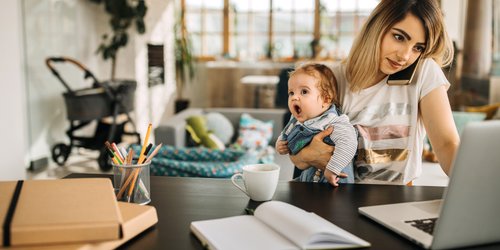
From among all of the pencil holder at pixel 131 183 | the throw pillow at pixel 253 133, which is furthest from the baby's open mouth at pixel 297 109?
the throw pillow at pixel 253 133

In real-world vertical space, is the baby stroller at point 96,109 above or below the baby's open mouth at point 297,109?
below

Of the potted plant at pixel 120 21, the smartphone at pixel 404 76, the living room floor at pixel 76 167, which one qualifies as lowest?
the living room floor at pixel 76 167

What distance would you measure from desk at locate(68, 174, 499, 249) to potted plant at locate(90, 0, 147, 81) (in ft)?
16.0

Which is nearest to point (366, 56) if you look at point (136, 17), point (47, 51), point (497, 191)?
point (497, 191)

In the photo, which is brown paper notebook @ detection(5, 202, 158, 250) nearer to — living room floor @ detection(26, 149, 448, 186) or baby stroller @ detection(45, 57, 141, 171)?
living room floor @ detection(26, 149, 448, 186)

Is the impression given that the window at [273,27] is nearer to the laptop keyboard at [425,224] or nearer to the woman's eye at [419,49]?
the woman's eye at [419,49]

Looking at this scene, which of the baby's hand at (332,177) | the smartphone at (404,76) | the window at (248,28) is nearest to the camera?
the baby's hand at (332,177)

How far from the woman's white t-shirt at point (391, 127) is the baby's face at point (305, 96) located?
133 mm

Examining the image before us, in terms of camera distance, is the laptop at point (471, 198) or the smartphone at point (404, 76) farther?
the smartphone at point (404, 76)

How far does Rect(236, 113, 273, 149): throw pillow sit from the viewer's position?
4.48 meters

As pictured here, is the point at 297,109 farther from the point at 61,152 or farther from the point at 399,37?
the point at 61,152

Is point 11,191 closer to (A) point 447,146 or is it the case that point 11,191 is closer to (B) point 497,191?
(B) point 497,191

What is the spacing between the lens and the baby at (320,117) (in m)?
1.48

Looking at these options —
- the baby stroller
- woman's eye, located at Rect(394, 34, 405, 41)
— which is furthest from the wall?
woman's eye, located at Rect(394, 34, 405, 41)
